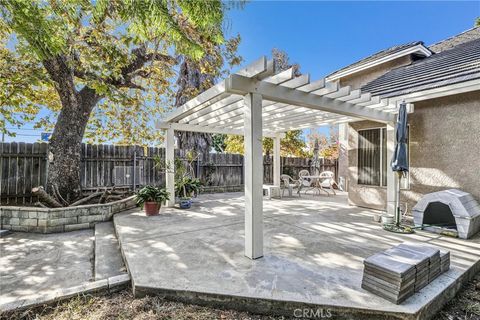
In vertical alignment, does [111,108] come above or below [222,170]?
above

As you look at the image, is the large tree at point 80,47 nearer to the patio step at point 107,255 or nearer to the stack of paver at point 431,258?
the patio step at point 107,255

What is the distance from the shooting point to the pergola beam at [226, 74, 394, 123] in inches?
116

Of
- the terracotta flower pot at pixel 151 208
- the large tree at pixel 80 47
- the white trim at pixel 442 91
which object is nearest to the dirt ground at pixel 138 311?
the terracotta flower pot at pixel 151 208

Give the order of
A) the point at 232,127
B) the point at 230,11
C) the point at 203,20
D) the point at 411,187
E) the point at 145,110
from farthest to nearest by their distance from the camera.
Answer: the point at 145,110 → the point at 232,127 → the point at 411,187 → the point at 230,11 → the point at 203,20

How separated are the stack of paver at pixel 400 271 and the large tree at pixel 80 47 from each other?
4119 millimetres

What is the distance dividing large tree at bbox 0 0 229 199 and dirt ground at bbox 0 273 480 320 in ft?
11.5

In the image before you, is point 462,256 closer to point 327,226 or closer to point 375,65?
point 327,226

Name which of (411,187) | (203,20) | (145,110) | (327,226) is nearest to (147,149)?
(145,110)

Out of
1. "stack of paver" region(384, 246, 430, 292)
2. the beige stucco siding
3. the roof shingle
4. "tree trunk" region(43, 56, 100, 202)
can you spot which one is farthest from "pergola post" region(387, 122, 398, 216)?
"tree trunk" region(43, 56, 100, 202)

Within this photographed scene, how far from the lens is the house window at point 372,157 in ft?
19.9

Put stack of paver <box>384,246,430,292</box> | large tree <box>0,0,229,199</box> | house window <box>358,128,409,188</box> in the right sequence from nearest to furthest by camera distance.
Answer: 1. stack of paver <box>384,246,430,292</box>
2. large tree <box>0,0,229,199</box>
3. house window <box>358,128,409,188</box>

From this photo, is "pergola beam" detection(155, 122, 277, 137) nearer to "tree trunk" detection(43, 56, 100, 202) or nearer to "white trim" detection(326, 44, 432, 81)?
"tree trunk" detection(43, 56, 100, 202)

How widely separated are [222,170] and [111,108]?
512 centimetres

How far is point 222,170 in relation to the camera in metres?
10.3
